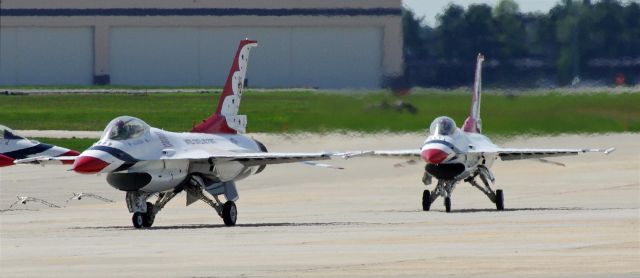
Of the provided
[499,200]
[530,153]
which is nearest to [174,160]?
[499,200]

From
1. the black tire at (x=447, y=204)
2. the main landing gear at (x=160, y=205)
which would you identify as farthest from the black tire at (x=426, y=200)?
the main landing gear at (x=160, y=205)

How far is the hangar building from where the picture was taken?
11650 centimetres

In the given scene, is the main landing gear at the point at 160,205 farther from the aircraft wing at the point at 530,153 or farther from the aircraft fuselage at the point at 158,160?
the aircraft wing at the point at 530,153

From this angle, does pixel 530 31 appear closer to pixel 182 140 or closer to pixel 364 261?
pixel 182 140

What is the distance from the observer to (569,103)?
5059 centimetres

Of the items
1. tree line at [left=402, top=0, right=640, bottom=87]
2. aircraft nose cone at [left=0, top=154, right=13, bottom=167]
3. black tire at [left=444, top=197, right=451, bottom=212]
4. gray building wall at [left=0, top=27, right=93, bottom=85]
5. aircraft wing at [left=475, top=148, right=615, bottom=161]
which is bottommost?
black tire at [left=444, top=197, right=451, bottom=212]

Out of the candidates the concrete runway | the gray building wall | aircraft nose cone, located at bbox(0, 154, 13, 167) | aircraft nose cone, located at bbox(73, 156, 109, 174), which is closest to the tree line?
the concrete runway

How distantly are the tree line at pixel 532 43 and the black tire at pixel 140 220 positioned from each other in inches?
899

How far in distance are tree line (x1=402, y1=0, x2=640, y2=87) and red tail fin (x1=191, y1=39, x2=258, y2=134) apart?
1775cm

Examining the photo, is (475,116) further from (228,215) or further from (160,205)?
(160,205)

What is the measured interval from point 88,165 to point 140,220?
239 centimetres

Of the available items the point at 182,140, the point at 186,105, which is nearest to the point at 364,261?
the point at 182,140

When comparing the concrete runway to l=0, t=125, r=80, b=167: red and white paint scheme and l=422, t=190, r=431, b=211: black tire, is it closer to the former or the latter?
l=422, t=190, r=431, b=211: black tire

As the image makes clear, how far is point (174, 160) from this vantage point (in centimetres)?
3294
